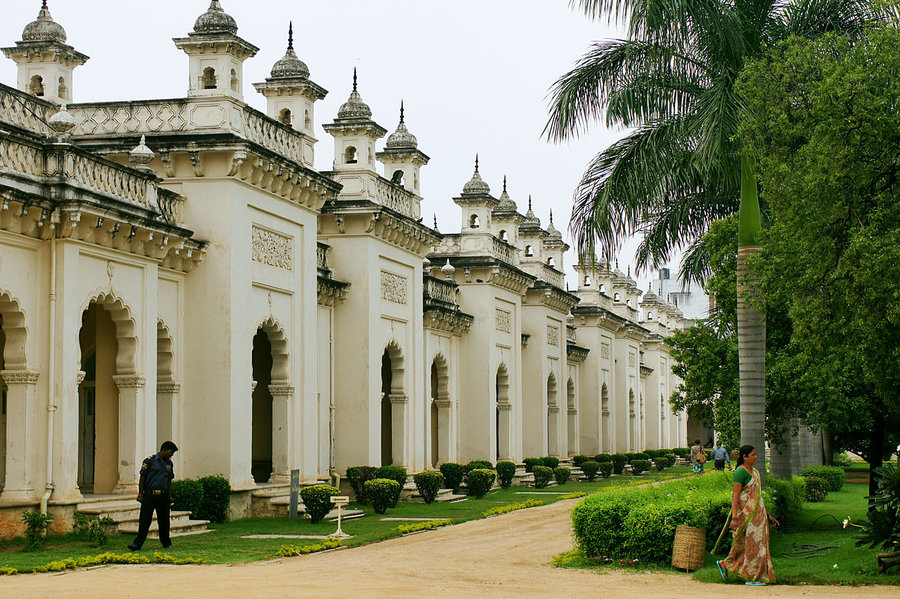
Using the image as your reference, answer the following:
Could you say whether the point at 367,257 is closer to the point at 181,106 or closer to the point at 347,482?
the point at 347,482

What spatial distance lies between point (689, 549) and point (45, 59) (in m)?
14.2

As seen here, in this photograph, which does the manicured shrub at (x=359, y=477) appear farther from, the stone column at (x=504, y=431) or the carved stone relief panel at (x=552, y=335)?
the carved stone relief panel at (x=552, y=335)

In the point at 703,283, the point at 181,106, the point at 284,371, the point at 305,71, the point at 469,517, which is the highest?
the point at 305,71

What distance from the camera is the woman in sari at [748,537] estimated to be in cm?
1278

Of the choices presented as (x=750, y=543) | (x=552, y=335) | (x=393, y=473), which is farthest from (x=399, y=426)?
(x=750, y=543)

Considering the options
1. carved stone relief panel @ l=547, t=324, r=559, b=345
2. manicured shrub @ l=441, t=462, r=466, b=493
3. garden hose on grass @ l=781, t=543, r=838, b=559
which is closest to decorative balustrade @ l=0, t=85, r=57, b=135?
garden hose on grass @ l=781, t=543, r=838, b=559

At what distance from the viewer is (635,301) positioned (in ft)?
198

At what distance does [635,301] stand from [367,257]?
116 feet

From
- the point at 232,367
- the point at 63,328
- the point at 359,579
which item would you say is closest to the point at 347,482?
the point at 232,367

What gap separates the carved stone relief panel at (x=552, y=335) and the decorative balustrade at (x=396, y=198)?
12996 mm

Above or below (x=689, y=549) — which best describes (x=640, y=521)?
above

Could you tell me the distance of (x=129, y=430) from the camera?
18.6 meters

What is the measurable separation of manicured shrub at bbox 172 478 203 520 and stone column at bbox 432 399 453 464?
14388 mm

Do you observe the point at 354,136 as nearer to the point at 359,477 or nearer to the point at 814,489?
Answer: the point at 359,477
